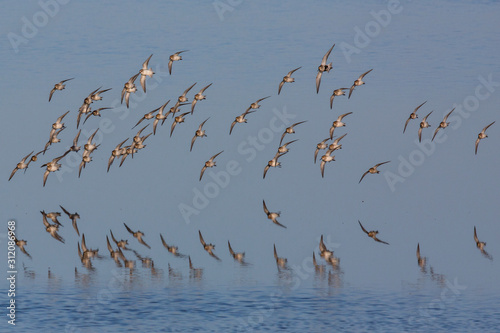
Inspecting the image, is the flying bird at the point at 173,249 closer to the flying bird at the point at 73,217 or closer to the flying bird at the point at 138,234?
the flying bird at the point at 138,234

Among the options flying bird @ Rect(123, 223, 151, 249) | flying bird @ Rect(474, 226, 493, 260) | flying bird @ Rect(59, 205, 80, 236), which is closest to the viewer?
flying bird @ Rect(474, 226, 493, 260)

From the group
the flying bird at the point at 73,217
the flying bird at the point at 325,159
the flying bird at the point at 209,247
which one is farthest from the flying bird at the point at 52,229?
the flying bird at the point at 325,159

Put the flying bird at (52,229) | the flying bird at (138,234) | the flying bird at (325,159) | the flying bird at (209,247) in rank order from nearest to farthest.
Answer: the flying bird at (209,247) → the flying bird at (138,234) → the flying bird at (52,229) → the flying bird at (325,159)

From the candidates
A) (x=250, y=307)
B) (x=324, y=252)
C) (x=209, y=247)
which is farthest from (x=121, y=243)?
(x=250, y=307)

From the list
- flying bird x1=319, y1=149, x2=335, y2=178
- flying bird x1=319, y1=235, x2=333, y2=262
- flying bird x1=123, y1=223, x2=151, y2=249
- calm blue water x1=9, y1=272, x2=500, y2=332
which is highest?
flying bird x1=319, y1=149, x2=335, y2=178

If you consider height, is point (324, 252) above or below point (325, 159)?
below

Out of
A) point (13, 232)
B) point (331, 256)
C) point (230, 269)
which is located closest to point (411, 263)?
point (331, 256)

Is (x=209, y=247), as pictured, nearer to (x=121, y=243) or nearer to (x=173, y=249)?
(x=173, y=249)

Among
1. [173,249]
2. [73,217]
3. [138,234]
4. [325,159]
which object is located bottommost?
[173,249]

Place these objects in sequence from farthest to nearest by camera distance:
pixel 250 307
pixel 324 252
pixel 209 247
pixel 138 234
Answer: pixel 138 234, pixel 209 247, pixel 324 252, pixel 250 307

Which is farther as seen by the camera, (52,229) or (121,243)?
(52,229)

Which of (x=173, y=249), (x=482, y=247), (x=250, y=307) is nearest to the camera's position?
(x=250, y=307)

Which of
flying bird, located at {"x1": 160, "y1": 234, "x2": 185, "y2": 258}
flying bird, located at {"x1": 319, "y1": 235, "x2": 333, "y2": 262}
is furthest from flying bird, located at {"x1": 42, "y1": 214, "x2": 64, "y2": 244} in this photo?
→ flying bird, located at {"x1": 319, "y1": 235, "x2": 333, "y2": 262}

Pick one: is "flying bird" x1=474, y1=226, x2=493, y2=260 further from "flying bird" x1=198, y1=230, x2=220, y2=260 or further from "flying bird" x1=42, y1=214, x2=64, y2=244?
"flying bird" x1=42, y1=214, x2=64, y2=244
